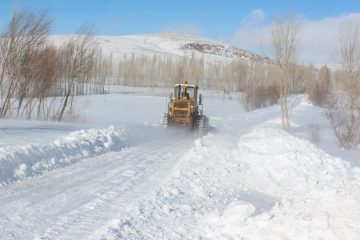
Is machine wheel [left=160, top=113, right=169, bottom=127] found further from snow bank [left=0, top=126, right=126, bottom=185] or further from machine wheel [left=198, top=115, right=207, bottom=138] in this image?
snow bank [left=0, top=126, right=126, bottom=185]

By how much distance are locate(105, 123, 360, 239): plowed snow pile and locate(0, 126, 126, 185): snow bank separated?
2.97m

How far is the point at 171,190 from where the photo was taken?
29.7 ft

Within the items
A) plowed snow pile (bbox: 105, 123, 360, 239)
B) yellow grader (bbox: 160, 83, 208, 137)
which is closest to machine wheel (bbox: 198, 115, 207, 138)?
yellow grader (bbox: 160, 83, 208, 137)

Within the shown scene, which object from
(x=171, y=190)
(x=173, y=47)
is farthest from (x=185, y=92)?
(x=173, y=47)

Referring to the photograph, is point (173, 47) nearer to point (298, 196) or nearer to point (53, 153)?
point (53, 153)

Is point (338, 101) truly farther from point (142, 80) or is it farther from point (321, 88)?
point (142, 80)

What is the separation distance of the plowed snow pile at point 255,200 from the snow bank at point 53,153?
297 centimetres

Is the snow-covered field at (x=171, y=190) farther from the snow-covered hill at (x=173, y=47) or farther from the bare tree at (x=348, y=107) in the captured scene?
the snow-covered hill at (x=173, y=47)

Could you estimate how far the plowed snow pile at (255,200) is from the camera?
6344mm

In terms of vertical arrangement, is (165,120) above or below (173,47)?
below

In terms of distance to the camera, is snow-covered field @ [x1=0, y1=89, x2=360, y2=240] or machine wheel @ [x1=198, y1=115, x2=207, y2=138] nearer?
snow-covered field @ [x1=0, y1=89, x2=360, y2=240]

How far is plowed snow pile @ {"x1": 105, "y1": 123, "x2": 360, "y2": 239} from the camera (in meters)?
6.34

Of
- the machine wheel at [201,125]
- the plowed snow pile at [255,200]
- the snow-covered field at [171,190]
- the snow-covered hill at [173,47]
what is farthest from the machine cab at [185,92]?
the snow-covered hill at [173,47]

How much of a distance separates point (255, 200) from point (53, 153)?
18.7 ft
